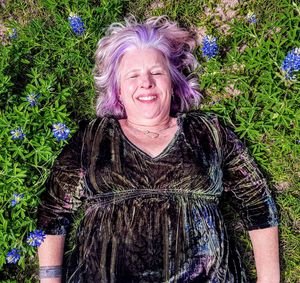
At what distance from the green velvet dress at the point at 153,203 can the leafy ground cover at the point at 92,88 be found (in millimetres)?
262

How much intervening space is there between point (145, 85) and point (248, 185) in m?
0.98

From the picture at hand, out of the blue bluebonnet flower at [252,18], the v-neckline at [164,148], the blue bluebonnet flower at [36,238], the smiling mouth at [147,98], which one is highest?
the blue bluebonnet flower at [252,18]

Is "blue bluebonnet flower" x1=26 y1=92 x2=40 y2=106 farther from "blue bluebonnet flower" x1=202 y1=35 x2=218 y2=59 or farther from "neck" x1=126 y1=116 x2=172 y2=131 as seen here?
"blue bluebonnet flower" x1=202 y1=35 x2=218 y2=59

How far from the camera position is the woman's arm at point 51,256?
10.4 feet

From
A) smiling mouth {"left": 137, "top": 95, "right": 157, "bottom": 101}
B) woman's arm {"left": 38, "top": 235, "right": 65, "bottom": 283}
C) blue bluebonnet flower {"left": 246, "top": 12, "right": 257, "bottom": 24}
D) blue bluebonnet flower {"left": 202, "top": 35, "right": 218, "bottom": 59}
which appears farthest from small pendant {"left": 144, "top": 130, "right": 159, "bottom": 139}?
blue bluebonnet flower {"left": 246, "top": 12, "right": 257, "bottom": 24}

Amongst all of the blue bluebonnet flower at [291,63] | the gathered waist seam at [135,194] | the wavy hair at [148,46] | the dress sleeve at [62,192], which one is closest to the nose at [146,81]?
the wavy hair at [148,46]

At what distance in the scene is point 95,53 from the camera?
349 cm

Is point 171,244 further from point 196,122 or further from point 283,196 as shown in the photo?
point 283,196

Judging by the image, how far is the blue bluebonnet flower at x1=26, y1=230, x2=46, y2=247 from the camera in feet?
10.2

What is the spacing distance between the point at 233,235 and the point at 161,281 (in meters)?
0.93

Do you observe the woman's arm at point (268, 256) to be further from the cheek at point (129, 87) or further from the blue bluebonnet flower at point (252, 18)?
the blue bluebonnet flower at point (252, 18)

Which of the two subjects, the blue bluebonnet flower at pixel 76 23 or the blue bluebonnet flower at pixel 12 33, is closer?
the blue bluebonnet flower at pixel 76 23

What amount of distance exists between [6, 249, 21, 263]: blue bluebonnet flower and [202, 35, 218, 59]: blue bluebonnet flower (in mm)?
1973

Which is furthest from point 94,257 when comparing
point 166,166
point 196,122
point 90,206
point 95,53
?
point 95,53
